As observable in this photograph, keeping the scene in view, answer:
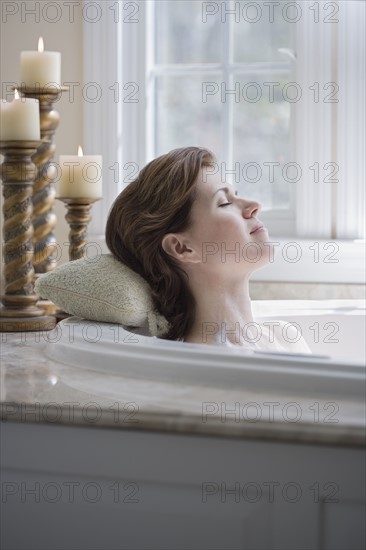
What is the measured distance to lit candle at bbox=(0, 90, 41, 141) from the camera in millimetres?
2018

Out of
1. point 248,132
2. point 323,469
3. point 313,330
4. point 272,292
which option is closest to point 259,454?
point 323,469

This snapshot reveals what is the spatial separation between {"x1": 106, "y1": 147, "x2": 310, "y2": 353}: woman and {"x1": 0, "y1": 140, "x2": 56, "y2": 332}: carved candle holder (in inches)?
9.3

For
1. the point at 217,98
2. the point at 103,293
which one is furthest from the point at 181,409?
the point at 217,98

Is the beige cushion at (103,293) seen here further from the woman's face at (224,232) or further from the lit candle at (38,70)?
the lit candle at (38,70)

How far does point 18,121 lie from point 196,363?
856mm

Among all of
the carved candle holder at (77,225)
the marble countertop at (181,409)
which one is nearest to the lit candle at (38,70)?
the carved candle holder at (77,225)

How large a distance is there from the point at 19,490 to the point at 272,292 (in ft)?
4.88

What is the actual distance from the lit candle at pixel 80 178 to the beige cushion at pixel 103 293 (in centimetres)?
36

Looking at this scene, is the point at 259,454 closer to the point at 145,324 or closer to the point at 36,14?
the point at 145,324

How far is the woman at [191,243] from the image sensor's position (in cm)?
195

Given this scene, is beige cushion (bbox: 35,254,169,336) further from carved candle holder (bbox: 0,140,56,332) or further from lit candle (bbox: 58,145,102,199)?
lit candle (bbox: 58,145,102,199)

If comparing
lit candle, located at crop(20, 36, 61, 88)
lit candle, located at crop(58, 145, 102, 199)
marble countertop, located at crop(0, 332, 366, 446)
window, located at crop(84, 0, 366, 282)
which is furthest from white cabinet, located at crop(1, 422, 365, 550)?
window, located at crop(84, 0, 366, 282)

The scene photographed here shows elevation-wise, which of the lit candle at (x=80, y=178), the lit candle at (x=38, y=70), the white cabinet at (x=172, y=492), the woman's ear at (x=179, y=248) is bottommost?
the white cabinet at (x=172, y=492)

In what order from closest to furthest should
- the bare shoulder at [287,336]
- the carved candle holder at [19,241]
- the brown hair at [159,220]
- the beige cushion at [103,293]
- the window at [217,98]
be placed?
the beige cushion at [103,293], the brown hair at [159,220], the carved candle holder at [19,241], the bare shoulder at [287,336], the window at [217,98]
